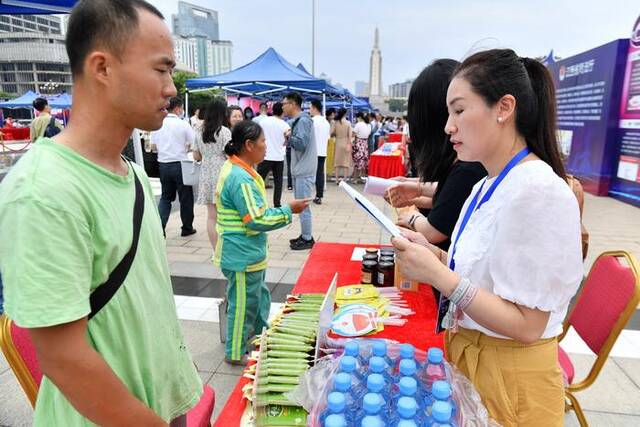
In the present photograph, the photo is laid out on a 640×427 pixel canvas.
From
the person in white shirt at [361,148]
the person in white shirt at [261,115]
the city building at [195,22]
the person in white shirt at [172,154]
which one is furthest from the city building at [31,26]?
the person in white shirt at [172,154]

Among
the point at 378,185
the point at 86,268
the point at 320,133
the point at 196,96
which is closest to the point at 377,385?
the point at 86,268

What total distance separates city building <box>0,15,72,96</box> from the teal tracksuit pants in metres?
77.5

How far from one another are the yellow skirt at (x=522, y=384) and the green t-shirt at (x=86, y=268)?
2.79 ft

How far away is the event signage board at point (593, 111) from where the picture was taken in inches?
332

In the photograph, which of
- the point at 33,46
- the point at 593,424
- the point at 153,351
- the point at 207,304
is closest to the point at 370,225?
the point at 207,304

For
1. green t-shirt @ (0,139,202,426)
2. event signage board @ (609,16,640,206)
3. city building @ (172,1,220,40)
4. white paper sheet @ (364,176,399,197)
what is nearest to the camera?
green t-shirt @ (0,139,202,426)

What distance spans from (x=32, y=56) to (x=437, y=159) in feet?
288

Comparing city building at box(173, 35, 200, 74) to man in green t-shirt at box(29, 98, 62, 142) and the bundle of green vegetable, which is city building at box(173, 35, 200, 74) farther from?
the bundle of green vegetable

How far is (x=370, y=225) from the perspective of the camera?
261 inches

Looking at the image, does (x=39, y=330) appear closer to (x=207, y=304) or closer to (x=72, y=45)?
(x=72, y=45)

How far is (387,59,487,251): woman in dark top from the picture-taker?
163 cm

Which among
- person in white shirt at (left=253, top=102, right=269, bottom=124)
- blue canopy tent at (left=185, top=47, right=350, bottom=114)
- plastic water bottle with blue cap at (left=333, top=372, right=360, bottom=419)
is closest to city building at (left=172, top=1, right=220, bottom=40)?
blue canopy tent at (left=185, top=47, right=350, bottom=114)

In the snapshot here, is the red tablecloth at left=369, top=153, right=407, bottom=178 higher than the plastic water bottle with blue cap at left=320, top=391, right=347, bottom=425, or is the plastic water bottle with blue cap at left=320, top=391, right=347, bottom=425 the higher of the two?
the plastic water bottle with blue cap at left=320, top=391, right=347, bottom=425

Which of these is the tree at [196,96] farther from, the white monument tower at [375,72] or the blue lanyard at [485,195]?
→ the white monument tower at [375,72]
